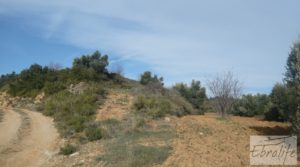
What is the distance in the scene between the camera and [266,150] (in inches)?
468

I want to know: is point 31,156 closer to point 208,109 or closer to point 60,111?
point 60,111

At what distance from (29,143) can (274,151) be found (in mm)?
10553

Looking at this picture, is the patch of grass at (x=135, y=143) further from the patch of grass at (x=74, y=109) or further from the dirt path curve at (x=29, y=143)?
the dirt path curve at (x=29, y=143)

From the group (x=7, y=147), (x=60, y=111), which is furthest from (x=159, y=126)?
(x=60, y=111)

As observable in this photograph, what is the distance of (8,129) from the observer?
2012 cm

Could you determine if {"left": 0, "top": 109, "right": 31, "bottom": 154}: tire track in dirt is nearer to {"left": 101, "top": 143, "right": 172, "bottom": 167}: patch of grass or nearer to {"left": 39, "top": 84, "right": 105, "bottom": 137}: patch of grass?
{"left": 39, "top": 84, "right": 105, "bottom": 137}: patch of grass

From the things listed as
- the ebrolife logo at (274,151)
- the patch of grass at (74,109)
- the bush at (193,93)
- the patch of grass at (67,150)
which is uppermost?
the bush at (193,93)

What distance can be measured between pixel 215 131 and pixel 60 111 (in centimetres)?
1320

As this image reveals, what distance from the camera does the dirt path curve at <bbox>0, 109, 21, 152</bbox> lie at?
16.7m

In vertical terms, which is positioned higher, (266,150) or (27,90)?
(27,90)

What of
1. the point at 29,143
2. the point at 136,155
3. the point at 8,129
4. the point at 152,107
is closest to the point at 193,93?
the point at 152,107

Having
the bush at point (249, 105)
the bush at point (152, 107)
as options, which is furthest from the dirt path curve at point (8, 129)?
the bush at point (249, 105)

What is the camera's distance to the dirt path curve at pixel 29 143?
13570 mm

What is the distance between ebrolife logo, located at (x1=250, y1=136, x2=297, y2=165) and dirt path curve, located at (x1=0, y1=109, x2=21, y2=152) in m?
9.97
